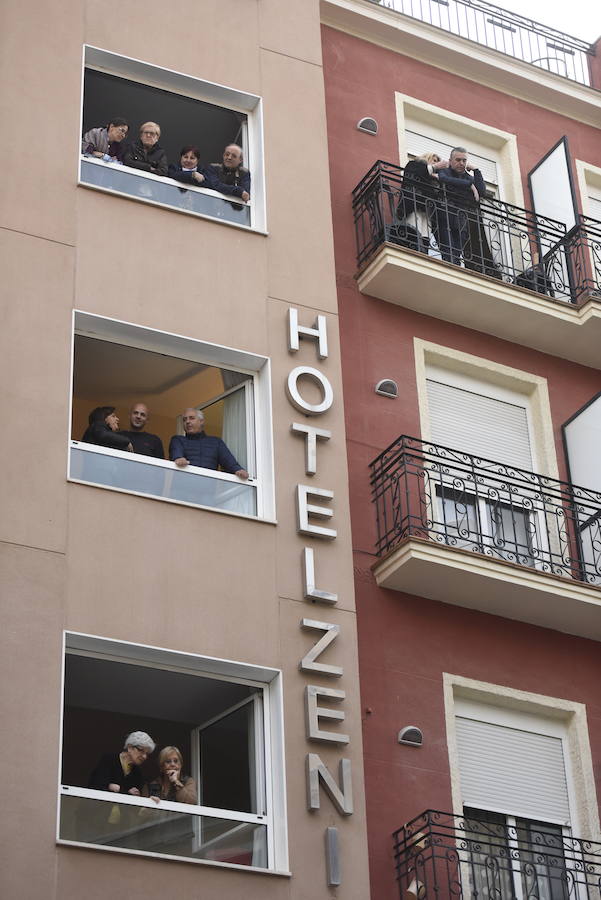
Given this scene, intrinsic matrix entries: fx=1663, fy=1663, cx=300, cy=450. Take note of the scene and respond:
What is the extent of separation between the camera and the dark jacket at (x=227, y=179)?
19.0 metres

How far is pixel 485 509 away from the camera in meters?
19.2

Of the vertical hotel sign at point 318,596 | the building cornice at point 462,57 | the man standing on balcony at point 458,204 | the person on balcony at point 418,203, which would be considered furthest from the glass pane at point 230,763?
the building cornice at point 462,57

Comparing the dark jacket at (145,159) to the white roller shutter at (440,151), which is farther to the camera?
the white roller shutter at (440,151)

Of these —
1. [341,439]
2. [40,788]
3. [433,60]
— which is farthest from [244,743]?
[433,60]

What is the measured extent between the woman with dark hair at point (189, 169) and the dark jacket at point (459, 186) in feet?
11.3

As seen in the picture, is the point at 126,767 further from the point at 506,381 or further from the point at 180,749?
the point at 506,381

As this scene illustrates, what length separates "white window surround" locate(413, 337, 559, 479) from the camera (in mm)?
19844

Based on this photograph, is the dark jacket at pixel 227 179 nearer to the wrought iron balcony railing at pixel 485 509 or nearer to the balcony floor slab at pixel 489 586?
the wrought iron balcony railing at pixel 485 509

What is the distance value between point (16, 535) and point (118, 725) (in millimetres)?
2415

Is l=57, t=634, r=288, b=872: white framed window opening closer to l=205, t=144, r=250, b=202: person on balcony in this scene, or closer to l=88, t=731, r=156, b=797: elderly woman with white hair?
l=88, t=731, r=156, b=797: elderly woman with white hair

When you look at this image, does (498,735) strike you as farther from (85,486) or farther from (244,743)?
(85,486)

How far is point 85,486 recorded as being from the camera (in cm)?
1603

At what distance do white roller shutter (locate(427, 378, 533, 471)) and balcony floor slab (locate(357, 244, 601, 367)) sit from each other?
2.98 ft

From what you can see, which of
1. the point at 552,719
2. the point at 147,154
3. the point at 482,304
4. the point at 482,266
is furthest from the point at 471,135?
the point at 552,719
